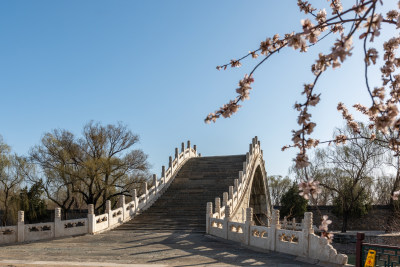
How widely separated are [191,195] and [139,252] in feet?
28.9

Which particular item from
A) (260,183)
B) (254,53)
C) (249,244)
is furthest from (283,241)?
(260,183)

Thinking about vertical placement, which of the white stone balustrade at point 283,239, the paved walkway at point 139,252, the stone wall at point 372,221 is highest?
the white stone balustrade at point 283,239

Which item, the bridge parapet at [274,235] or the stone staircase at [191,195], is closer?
the bridge parapet at [274,235]

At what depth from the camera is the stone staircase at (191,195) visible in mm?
15984

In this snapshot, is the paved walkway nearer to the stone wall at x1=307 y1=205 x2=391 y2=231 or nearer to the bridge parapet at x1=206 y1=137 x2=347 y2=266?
the bridge parapet at x1=206 y1=137 x2=347 y2=266

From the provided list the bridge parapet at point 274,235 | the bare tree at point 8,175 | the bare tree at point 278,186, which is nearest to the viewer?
the bridge parapet at point 274,235

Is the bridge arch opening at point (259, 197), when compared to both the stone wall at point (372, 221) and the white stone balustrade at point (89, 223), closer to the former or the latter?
the stone wall at point (372, 221)

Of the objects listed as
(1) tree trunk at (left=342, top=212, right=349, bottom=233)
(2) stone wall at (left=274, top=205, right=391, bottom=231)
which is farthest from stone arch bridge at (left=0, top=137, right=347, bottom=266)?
(2) stone wall at (left=274, top=205, right=391, bottom=231)

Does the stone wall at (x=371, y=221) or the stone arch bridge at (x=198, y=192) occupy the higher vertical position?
the stone arch bridge at (x=198, y=192)

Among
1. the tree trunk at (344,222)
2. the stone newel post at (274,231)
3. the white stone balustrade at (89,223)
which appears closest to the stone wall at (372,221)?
the tree trunk at (344,222)

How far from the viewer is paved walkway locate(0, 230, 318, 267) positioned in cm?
933

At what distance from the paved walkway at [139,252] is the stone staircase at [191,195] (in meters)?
1.69

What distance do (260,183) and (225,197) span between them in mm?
14994

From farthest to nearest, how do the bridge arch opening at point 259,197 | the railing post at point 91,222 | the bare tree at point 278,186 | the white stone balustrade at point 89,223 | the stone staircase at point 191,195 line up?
the bare tree at point 278,186
the bridge arch opening at point 259,197
the stone staircase at point 191,195
the railing post at point 91,222
the white stone balustrade at point 89,223
